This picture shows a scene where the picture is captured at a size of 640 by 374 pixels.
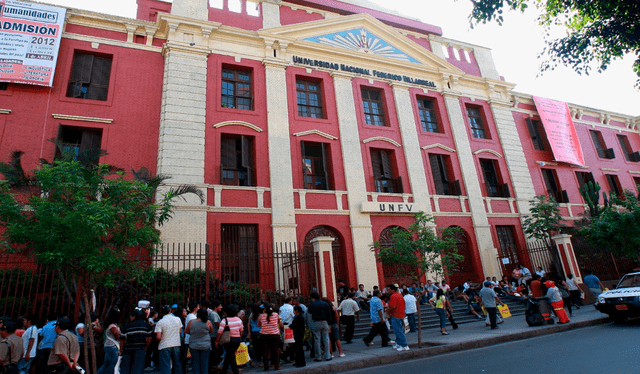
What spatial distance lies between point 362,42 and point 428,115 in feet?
18.8

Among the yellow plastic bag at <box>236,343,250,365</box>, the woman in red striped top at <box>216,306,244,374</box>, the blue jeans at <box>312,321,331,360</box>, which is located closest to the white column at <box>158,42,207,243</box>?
the woman in red striped top at <box>216,306,244,374</box>

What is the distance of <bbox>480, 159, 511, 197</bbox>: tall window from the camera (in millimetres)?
22453

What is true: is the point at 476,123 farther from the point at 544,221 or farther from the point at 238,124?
the point at 238,124

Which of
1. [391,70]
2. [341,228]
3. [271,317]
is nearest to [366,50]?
[391,70]

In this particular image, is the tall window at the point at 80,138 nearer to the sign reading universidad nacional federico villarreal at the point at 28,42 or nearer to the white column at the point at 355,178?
the sign reading universidad nacional federico villarreal at the point at 28,42

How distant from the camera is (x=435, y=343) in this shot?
10312 millimetres

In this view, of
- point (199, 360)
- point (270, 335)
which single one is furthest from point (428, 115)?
point (199, 360)

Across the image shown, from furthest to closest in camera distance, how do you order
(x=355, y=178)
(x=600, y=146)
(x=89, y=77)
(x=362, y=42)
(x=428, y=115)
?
1. (x=600, y=146)
2. (x=428, y=115)
3. (x=362, y=42)
4. (x=355, y=178)
5. (x=89, y=77)

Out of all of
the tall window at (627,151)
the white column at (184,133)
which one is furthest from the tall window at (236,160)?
the tall window at (627,151)

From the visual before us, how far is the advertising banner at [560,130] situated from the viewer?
24859mm

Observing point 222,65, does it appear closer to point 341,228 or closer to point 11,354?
point 341,228

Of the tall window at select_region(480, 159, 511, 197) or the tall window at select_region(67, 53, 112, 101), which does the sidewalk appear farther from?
the tall window at select_region(67, 53, 112, 101)

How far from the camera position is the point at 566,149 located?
2520 cm

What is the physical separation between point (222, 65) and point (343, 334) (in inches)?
525
